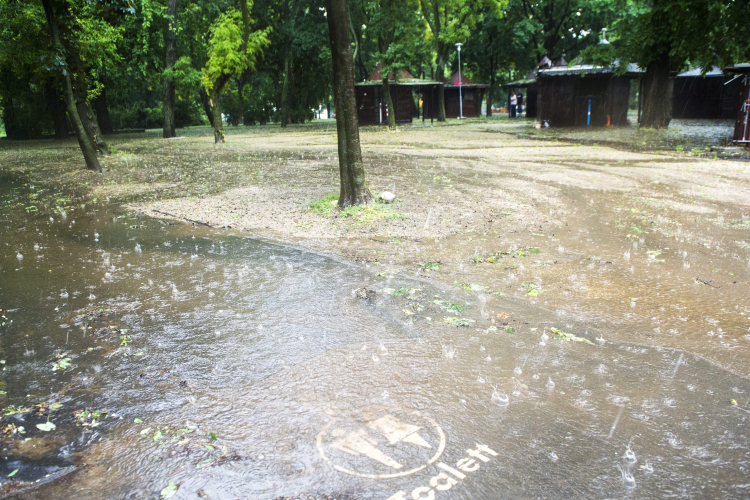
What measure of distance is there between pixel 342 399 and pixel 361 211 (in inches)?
217

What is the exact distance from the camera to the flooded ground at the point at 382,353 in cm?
282

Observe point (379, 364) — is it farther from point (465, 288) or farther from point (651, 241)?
point (651, 241)

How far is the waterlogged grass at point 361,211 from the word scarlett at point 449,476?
5581 millimetres

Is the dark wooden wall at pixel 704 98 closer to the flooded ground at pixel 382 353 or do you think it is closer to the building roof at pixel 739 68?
the building roof at pixel 739 68

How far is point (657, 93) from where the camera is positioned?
23375 mm

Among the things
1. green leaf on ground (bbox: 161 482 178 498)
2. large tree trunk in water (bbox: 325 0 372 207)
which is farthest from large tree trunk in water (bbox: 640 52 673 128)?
green leaf on ground (bbox: 161 482 178 498)

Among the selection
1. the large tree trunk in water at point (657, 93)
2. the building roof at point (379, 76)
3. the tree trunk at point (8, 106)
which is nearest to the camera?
the large tree trunk in water at point (657, 93)

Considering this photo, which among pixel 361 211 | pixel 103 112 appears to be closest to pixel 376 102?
pixel 103 112

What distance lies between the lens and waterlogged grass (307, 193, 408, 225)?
8479 mm

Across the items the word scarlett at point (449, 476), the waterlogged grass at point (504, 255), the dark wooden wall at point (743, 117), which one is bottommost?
the word scarlett at point (449, 476)

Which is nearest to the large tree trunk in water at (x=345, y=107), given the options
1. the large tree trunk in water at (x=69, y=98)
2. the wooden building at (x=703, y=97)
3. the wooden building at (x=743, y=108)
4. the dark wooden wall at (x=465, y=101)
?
the large tree trunk in water at (x=69, y=98)

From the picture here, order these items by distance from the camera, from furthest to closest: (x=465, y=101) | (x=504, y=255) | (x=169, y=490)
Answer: (x=465, y=101)
(x=504, y=255)
(x=169, y=490)

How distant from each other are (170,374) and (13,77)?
3077 cm

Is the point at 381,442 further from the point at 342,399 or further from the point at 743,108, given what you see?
the point at 743,108
